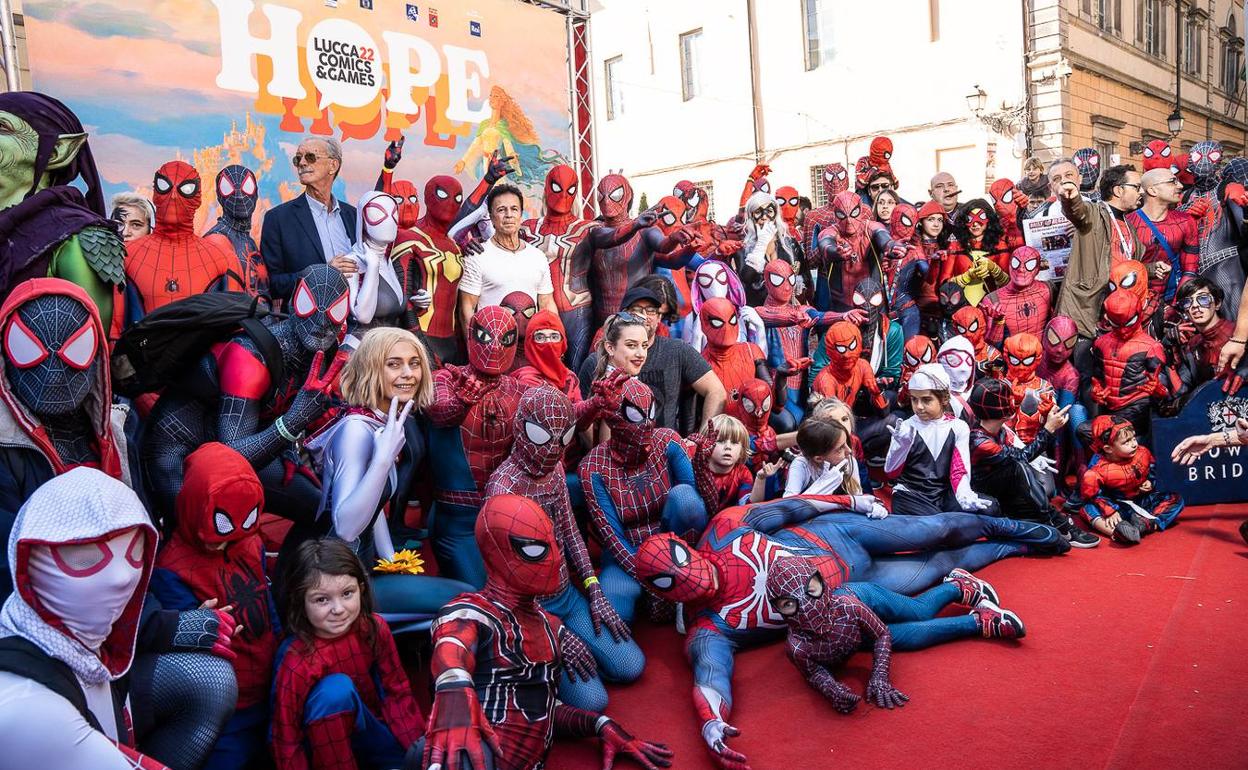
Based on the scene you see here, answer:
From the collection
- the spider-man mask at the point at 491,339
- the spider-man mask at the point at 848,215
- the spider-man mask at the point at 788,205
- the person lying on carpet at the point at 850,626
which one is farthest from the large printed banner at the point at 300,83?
the person lying on carpet at the point at 850,626

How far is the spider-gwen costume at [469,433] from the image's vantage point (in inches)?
165

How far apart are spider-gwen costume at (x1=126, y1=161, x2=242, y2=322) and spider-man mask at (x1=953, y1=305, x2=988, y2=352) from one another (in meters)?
4.84

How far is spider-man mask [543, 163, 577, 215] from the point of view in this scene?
641 centimetres

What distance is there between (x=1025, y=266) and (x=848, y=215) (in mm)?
1355

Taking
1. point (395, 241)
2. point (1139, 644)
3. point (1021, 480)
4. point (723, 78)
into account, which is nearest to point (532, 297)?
point (395, 241)

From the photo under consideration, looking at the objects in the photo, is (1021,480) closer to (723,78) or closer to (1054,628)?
(1054,628)

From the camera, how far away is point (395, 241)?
5.51m

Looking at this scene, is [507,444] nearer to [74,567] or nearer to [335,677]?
[335,677]

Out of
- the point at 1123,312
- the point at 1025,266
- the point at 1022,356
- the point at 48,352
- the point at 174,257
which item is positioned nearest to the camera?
the point at 48,352

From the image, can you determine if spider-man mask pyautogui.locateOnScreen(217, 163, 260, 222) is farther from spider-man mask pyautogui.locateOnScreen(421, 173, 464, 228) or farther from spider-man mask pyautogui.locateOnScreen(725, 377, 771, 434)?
spider-man mask pyautogui.locateOnScreen(725, 377, 771, 434)

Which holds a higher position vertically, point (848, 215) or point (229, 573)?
point (848, 215)

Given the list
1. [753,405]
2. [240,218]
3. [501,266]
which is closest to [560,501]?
[753,405]

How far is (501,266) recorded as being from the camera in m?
5.67

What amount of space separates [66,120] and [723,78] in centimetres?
1985
